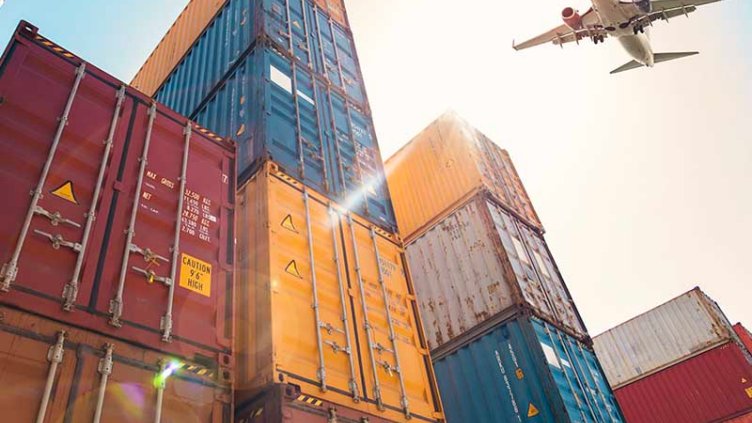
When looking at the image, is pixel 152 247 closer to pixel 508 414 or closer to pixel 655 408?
pixel 508 414

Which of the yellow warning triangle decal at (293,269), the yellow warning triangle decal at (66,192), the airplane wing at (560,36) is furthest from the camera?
the airplane wing at (560,36)

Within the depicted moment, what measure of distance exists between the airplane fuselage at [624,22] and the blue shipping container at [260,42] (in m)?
10.9

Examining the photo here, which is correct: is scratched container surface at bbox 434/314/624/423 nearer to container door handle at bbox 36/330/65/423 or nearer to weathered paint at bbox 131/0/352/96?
weathered paint at bbox 131/0/352/96

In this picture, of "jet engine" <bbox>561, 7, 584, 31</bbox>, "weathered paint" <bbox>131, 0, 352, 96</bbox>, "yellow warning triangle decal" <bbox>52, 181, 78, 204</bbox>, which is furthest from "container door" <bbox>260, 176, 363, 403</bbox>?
"jet engine" <bbox>561, 7, 584, 31</bbox>

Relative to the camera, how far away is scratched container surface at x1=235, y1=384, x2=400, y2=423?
456cm

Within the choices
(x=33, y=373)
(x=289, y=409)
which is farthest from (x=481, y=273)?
(x=33, y=373)

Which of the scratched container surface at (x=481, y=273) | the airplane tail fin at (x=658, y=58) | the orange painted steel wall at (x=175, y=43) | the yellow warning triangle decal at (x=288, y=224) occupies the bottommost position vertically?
the yellow warning triangle decal at (x=288, y=224)

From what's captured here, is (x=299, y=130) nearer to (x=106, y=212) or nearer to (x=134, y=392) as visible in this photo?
(x=106, y=212)

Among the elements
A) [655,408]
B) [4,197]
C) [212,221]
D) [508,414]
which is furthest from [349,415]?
[655,408]

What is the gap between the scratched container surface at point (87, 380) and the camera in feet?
11.0

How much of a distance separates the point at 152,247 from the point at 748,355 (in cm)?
2426

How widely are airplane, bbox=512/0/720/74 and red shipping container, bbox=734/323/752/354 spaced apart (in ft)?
44.5

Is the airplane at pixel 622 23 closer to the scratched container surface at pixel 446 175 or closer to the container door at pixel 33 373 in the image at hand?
the scratched container surface at pixel 446 175

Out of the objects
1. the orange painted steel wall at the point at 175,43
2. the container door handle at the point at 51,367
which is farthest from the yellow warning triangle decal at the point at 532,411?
the orange painted steel wall at the point at 175,43
